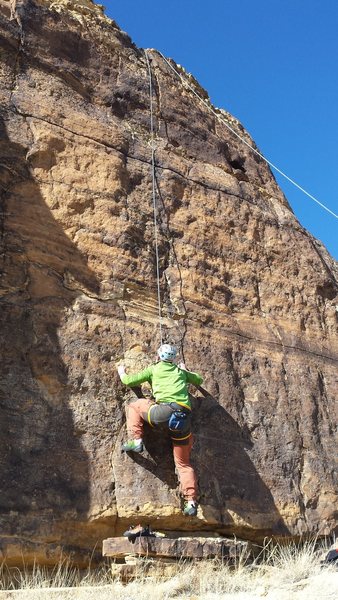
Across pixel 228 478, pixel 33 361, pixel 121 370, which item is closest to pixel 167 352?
pixel 121 370

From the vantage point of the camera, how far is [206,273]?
28.9ft

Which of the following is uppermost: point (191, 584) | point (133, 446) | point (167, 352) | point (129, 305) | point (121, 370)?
point (129, 305)

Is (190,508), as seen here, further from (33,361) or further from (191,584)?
(33,361)

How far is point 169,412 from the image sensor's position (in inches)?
274

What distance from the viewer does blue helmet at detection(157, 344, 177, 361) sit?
7340 millimetres

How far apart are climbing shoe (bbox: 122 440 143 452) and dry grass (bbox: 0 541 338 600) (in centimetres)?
110

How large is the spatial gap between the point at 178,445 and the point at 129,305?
1.67 meters

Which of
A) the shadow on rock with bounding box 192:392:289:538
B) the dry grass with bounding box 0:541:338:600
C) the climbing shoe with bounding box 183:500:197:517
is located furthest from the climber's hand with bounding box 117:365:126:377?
the dry grass with bounding box 0:541:338:600

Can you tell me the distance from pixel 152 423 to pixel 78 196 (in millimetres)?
2780

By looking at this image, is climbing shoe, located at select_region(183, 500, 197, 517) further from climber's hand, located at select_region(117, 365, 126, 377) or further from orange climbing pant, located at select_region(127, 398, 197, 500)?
climber's hand, located at select_region(117, 365, 126, 377)

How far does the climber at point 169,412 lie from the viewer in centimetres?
695

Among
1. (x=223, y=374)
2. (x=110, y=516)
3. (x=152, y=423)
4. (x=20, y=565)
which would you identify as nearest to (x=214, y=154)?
(x=223, y=374)

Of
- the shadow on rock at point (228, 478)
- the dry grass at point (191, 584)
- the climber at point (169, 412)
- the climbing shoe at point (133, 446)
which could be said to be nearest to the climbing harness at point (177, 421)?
the climber at point (169, 412)

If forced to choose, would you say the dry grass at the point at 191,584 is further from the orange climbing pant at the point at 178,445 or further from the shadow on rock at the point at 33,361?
the orange climbing pant at the point at 178,445
